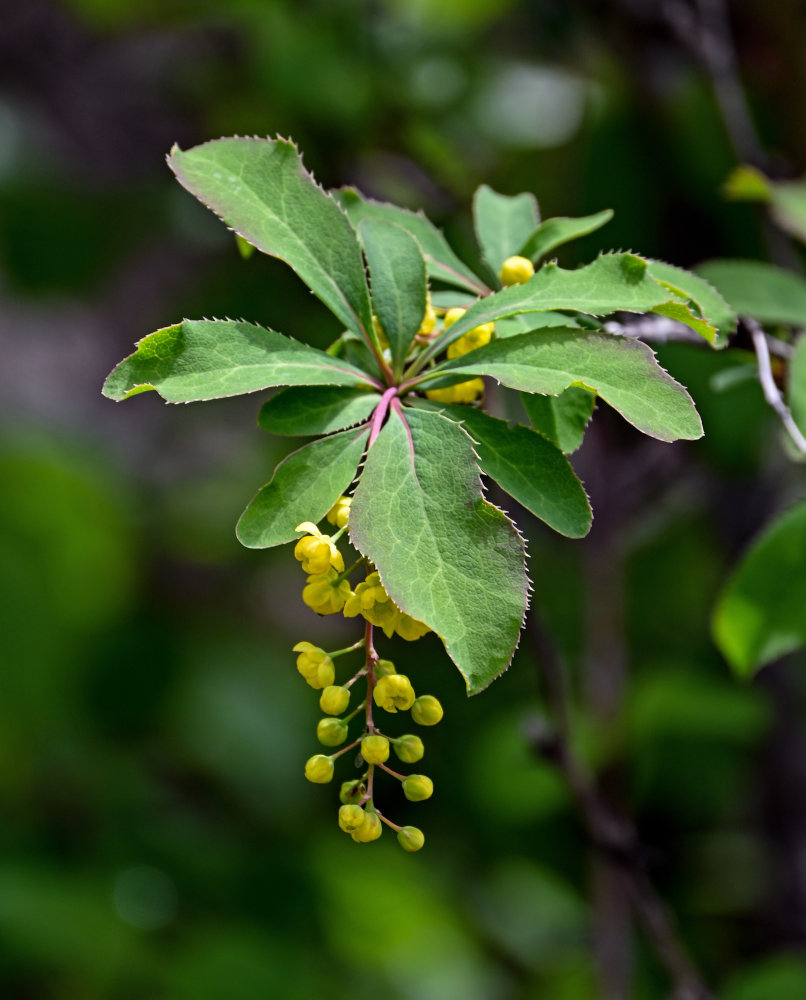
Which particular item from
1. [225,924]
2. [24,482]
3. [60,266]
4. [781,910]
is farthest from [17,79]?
[781,910]

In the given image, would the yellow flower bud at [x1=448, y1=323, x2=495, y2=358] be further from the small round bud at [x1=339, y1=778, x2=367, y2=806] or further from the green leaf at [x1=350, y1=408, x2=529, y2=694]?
the small round bud at [x1=339, y1=778, x2=367, y2=806]

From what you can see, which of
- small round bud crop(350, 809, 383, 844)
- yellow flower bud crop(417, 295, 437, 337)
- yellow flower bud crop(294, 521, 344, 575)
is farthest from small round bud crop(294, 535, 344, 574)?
yellow flower bud crop(417, 295, 437, 337)

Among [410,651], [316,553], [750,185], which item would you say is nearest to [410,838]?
[316,553]

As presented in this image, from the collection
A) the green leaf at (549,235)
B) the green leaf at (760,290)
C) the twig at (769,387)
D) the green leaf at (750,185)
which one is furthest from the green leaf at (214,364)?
the green leaf at (750,185)

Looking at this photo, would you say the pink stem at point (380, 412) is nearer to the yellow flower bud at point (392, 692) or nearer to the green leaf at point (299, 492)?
the green leaf at point (299, 492)

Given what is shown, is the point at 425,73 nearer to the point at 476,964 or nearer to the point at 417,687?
the point at 417,687

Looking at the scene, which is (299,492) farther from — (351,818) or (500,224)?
(500,224)
